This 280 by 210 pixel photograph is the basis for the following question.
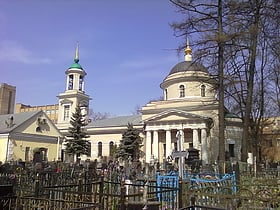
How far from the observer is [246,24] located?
1883 cm

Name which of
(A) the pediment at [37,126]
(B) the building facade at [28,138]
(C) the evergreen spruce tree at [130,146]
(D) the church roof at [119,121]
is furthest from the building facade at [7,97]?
(C) the evergreen spruce tree at [130,146]

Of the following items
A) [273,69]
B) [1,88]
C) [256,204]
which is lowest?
[256,204]

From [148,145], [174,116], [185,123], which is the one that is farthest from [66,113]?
[185,123]

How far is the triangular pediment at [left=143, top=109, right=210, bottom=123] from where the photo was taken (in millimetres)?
39844

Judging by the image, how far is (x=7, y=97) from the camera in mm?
74938

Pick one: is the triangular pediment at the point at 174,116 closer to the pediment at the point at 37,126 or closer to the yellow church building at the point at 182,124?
the yellow church building at the point at 182,124

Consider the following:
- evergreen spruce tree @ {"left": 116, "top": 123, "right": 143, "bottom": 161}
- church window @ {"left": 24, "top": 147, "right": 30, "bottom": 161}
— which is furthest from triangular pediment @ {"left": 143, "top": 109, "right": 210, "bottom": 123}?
church window @ {"left": 24, "top": 147, "right": 30, "bottom": 161}

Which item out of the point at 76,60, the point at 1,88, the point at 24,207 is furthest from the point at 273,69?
the point at 1,88

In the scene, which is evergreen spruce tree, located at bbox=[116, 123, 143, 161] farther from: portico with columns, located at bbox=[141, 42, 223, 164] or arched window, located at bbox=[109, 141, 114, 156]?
arched window, located at bbox=[109, 141, 114, 156]

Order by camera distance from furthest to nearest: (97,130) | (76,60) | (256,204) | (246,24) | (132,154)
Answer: (76,60) < (97,130) < (132,154) < (246,24) < (256,204)

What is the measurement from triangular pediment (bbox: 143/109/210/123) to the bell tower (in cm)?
1989

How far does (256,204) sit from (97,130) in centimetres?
4622

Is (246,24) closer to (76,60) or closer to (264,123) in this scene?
(264,123)

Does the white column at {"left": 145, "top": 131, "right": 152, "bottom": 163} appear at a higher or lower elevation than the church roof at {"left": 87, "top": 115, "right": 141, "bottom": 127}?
lower
